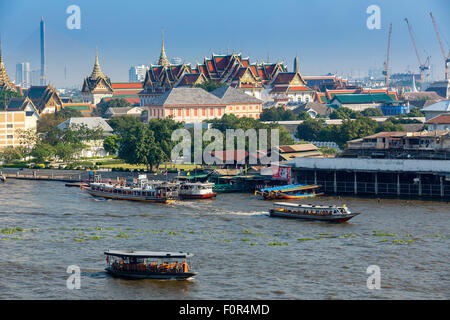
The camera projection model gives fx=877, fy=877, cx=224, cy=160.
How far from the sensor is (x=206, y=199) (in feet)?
295

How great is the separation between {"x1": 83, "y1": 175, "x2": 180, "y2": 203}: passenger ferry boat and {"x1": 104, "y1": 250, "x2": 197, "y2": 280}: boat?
3391 centimetres

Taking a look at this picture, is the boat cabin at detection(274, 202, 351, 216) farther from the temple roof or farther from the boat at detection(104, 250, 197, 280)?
the temple roof

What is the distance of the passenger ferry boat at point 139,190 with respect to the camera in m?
89.0

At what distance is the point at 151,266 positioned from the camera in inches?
2119

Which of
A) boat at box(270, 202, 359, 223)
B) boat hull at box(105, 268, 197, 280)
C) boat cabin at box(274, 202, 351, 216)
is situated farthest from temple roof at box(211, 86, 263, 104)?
boat hull at box(105, 268, 197, 280)

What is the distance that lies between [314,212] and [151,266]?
963 inches

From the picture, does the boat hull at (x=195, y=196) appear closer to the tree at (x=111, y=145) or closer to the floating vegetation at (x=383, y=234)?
the floating vegetation at (x=383, y=234)

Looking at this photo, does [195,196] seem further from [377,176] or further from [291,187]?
[377,176]

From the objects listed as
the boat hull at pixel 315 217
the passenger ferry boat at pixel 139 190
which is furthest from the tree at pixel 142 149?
the boat hull at pixel 315 217

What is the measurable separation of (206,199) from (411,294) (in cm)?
4158

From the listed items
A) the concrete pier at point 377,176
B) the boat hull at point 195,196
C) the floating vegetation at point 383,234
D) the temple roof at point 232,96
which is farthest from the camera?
the temple roof at point 232,96

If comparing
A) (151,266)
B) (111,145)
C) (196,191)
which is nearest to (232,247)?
(151,266)
